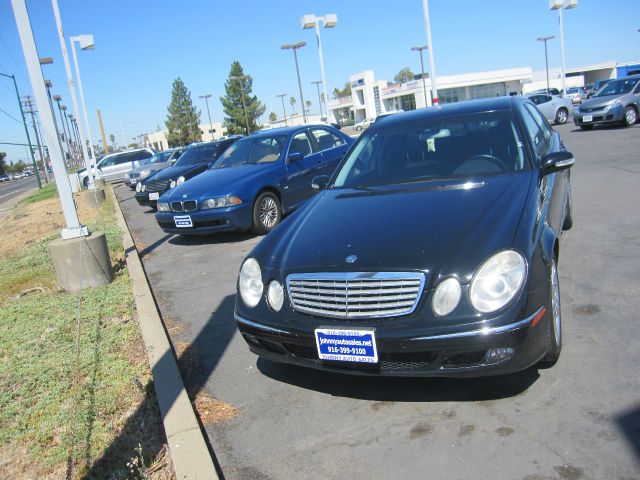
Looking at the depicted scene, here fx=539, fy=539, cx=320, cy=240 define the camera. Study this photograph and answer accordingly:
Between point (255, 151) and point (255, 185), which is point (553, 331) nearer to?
point (255, 185)

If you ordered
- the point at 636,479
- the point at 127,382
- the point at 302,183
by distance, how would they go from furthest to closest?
the point at 302,183, the point at 127,382, the point at 636,479

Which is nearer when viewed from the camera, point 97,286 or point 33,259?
point 97,286

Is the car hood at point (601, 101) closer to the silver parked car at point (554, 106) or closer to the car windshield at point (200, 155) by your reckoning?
the silver parked car at point (554, 106)

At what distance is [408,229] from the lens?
10.4ft

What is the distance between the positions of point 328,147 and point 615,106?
1273 centimetres

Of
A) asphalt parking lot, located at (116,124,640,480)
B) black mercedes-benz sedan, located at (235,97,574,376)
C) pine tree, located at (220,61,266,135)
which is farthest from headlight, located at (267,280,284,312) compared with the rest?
pine tree, located at (220,61,266,135)

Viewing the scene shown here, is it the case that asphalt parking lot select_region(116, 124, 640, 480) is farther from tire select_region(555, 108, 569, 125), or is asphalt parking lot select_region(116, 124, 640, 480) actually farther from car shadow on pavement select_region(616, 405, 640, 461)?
tire select_region(555, 108, 569, 125)

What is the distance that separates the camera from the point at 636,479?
223 centimetres

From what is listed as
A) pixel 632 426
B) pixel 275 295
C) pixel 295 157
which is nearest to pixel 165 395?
pixel 275 295

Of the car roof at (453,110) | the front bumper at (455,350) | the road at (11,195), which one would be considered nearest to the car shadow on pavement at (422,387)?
the front bumper at (455,350)

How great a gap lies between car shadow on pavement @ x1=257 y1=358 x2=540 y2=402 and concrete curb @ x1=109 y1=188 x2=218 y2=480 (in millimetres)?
732

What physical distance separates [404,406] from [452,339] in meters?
0.63

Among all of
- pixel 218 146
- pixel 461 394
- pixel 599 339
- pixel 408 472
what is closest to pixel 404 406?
pixel 461 394

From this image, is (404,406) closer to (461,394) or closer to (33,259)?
(461,394)
